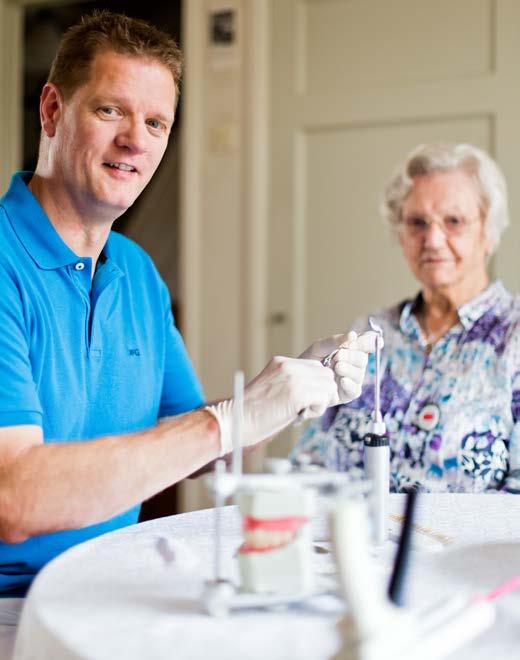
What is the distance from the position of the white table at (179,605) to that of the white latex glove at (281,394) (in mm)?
155

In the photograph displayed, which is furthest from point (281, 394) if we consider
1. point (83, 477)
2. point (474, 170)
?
point (474, 170)

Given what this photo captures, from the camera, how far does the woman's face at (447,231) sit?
2.01 metres

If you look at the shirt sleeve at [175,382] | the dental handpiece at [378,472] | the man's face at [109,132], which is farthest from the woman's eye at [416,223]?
the dental handpiece at [378,472]

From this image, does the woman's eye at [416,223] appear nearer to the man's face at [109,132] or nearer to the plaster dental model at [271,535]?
the man's face at [109,132]

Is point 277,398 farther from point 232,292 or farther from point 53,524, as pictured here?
point 232,292

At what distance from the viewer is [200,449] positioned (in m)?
1.09

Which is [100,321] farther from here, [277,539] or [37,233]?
[277,539]

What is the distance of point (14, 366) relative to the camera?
46.2 inches

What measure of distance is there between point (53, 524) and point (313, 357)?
55cm

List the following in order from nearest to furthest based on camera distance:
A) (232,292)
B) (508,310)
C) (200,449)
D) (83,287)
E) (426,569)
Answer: (426,569)
(200,449)
(83,287)
(508,310)
(232,292)

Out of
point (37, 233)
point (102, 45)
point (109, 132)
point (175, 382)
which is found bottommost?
point (175, 382)

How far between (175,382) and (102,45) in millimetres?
630

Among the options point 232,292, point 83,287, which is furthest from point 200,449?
point 232,292

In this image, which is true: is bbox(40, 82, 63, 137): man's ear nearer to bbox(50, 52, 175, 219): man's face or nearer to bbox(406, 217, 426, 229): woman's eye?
bbox(50, 52, 175, 219): man's face
